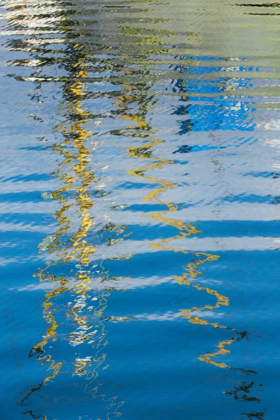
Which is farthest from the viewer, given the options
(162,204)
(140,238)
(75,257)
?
(162,204)

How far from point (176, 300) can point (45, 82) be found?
17.1 ft

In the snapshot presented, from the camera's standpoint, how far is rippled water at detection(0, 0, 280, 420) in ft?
10.5

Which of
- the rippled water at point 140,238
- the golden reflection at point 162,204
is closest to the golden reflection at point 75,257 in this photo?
the rippled water at point 140,238

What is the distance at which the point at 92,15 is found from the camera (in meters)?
14.0

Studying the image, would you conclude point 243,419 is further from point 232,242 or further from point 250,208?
point 250,208

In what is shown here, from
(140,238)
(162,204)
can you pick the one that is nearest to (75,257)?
(140,238)

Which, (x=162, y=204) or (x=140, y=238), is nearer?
(x=140, y=238)

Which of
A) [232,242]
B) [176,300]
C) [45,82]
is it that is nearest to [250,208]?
[232,242]

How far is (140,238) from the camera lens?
466 centimetres

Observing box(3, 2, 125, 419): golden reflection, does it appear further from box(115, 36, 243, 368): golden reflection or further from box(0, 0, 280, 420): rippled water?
box(115, 36, 243, 368): golden reflection

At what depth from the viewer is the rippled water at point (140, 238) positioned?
3.20m

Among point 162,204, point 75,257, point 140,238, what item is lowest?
point 75,257

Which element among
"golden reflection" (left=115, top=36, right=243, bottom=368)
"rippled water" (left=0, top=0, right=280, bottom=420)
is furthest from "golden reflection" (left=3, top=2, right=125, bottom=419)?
"golden reflection" (left=115, top=36, right=243, bottom=368)

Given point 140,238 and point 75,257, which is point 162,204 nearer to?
point 140,238
